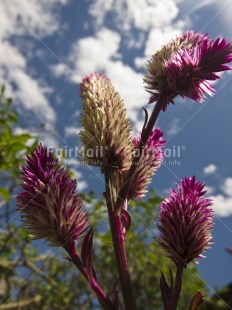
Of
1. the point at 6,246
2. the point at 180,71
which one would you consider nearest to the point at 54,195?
the point at 180,71

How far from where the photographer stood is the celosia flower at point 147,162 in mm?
1021

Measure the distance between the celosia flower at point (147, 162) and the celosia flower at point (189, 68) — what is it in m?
0.13

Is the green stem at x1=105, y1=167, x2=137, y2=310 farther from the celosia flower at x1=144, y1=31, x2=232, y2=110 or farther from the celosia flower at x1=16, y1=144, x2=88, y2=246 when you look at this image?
the celosia flower at x1=144, y1=31, x2=232, y2=110

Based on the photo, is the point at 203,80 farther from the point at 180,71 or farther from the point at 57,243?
the point at 57,243

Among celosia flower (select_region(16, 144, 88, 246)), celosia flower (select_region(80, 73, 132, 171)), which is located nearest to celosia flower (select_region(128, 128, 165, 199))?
celosia flower (select_region(80, 73, 132, 171))

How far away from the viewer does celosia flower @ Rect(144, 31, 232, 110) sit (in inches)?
36.2

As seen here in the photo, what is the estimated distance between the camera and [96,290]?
2.57ft

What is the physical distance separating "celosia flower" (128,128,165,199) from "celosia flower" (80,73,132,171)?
0.04 metres

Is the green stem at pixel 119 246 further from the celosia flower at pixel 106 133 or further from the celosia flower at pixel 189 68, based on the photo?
the celosia flower at pixel 189 68

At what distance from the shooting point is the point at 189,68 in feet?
3.07

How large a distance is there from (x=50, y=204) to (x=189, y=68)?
0.45m

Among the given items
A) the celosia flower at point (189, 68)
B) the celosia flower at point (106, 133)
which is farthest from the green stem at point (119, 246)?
the celosia flower at point (189, 68)

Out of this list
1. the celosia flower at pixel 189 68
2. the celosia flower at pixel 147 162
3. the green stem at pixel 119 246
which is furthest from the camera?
the celosia flower at pixel 147 162

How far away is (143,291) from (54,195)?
119 inches
